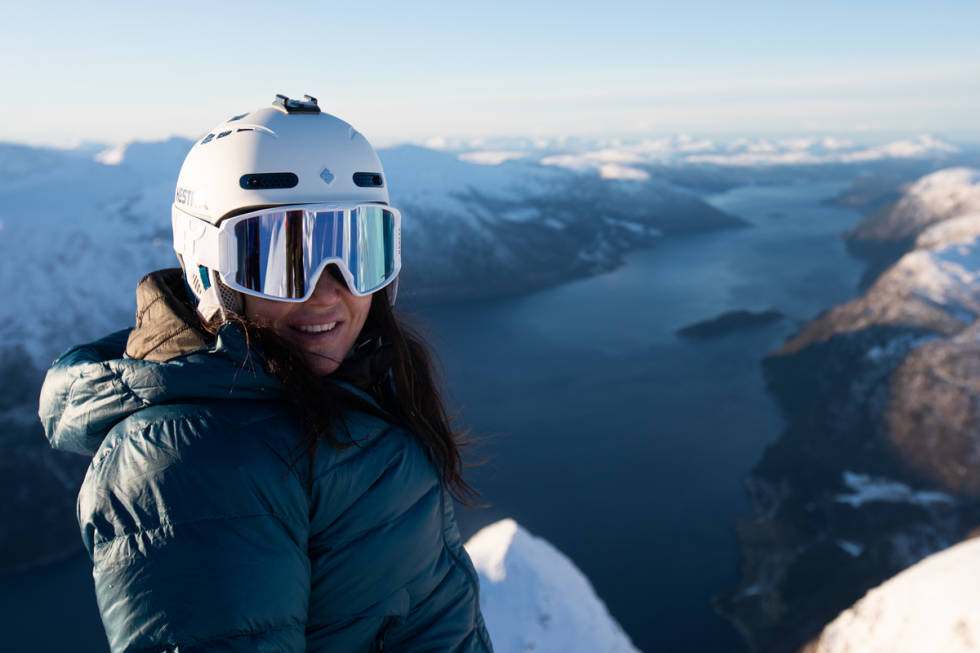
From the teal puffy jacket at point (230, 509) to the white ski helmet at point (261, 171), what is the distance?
6.1 inches

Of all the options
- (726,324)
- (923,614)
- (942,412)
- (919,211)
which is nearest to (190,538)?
(923,614)

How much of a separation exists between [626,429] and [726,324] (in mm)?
18537

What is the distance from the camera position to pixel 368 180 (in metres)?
1.61

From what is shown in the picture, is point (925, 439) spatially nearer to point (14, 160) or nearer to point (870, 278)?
point (870, 278)

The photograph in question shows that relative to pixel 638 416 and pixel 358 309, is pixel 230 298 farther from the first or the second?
pixel 638 416

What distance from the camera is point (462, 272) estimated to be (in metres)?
66.0

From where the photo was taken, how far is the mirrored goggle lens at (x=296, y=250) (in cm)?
139

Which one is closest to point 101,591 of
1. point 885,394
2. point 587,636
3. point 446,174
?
point 587,636

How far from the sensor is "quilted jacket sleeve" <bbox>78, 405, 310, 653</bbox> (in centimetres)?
93

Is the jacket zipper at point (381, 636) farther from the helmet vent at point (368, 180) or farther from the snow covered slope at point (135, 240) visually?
the snow covered slope at point (135, 240)

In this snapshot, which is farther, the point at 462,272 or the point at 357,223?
the point at 462,272

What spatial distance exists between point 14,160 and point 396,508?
8533cm

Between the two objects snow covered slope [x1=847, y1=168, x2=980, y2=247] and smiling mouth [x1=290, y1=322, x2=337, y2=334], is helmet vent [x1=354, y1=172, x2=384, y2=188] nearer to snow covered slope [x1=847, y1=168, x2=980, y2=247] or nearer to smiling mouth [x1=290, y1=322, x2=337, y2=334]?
smiling mouth [x1=290, y1=322, x2=337, y2=334]

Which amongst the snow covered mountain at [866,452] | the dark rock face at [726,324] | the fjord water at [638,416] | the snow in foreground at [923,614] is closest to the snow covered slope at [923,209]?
the fjord water at [638,416]
